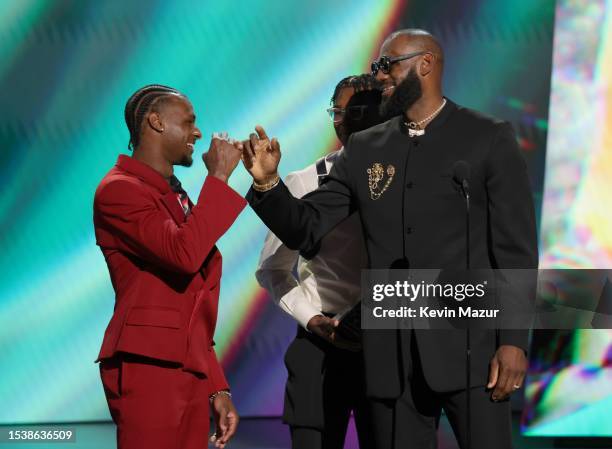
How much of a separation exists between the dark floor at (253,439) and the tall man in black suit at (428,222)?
117 inches

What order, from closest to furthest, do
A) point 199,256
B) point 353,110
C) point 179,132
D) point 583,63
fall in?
1. point 199,256
2. point 179,132
3. point 353,110
4. point 583,63

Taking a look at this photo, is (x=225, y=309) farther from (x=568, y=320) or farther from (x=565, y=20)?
(x=565, y=20)

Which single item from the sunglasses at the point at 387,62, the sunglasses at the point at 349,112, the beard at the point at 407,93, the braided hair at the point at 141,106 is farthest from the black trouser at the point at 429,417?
the sunglasses at the point at 349,112

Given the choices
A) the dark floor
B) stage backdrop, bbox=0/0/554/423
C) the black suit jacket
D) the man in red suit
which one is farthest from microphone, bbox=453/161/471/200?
stage backdrop, bbox=0/0/554/423

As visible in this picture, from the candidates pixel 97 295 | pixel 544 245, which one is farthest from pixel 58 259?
pixel 544 245

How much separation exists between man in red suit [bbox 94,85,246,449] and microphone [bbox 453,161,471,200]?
1.92 ft

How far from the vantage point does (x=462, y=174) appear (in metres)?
2.71

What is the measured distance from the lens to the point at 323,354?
3.46 metres

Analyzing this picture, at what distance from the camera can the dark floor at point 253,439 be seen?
5.77 m

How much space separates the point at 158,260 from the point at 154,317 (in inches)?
5.9

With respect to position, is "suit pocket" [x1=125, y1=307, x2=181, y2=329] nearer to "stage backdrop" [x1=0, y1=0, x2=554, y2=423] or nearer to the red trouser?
the red trouser

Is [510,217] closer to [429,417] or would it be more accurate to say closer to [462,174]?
[462,174]

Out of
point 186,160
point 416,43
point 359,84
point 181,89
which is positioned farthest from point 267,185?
point 181,89

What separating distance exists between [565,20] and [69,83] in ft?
9.55
